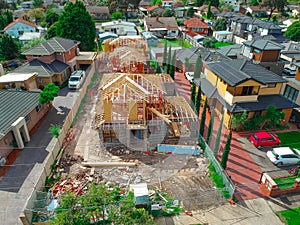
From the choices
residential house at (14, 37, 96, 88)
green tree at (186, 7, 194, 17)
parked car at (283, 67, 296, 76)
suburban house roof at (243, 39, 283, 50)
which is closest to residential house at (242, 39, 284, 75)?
suburban house roof at (243, 39, 283, 50)

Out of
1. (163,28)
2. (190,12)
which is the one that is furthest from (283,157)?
(190,12)

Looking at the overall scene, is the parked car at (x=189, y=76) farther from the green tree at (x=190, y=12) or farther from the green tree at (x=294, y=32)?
the green tree at (x=190, y=12)

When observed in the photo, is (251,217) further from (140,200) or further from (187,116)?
(187,116)

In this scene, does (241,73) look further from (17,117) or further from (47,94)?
(17,117)

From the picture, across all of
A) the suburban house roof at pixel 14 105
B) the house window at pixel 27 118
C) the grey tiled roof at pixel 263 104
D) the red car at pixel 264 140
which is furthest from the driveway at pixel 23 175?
the red car at pixel 264 140

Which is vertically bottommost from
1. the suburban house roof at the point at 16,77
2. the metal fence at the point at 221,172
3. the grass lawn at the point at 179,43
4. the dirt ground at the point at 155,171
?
the dirt ground at the point at 155,171

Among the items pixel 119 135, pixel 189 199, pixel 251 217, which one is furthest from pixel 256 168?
pixel 119 135
